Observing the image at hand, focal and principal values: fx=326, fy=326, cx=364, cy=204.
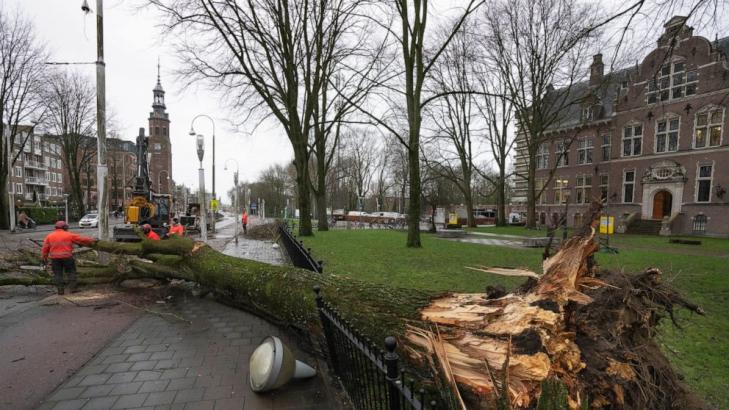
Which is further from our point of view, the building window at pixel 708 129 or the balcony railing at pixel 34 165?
the balcony railing at pixel 34 165

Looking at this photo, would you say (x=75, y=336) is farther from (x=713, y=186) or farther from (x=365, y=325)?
(x=713, y=186)

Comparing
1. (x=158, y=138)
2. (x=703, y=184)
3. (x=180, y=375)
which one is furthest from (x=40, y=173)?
(x=703, y=184)

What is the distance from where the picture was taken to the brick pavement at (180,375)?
3135 mm

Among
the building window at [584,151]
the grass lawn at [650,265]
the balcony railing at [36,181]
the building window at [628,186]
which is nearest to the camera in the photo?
the grass lawn at [650,265]

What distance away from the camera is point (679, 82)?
→ 23547 millimetres

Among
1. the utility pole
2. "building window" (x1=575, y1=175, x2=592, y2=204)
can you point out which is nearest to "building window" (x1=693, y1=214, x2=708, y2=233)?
"building window" (x1=575, y1=175, x2=592, y2=204)

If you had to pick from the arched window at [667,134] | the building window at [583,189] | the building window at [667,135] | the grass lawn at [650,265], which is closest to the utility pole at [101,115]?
the grass lawn at [650,265]

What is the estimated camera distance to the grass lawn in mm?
3502

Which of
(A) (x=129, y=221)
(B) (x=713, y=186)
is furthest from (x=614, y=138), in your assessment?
(A) (x=129, y=221)

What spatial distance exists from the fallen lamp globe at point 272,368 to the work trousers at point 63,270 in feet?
19.9

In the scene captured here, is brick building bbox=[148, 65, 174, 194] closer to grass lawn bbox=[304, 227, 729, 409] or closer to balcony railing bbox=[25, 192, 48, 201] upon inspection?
balcony railing bbox=[25, 192, 48, 201]

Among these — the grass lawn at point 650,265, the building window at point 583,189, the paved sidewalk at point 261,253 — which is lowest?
the paved sidewalk at point 261,253

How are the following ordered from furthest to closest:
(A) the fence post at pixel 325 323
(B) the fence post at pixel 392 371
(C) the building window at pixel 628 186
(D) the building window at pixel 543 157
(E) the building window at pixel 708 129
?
(D) the building window at pixel 543 157 < (C) the building window at pixel 628 186 < (E) the building window at pixel 708 129 < (A) the fence post at pixel 325 323 < (B) the fence post at pixel 392 371

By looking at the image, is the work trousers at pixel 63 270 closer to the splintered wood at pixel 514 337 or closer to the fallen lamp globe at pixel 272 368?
the fallen lamp globe at pixel 272 368
